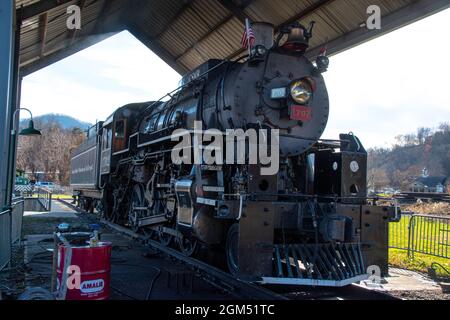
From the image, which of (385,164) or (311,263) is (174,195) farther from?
(385,164)

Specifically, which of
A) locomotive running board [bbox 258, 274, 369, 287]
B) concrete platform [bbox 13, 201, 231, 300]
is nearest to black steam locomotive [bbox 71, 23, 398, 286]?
locomotive running board [bbox 258, 274, 369, 287]

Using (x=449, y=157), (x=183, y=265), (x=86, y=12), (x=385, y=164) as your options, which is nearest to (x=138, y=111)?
(x=86, y=12)

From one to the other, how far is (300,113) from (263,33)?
147 cm

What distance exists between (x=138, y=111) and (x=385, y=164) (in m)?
87.4

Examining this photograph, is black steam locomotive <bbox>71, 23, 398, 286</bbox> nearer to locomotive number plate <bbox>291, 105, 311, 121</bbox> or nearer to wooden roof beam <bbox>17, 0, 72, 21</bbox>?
locomotive number plate <bbox>291, 105, 311, 121</bbox>

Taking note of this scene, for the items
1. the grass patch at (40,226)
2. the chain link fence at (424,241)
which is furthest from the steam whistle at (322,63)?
the grass patch at (40,226)

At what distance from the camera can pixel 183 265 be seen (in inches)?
287

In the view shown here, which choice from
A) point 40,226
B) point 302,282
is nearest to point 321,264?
point 302,282

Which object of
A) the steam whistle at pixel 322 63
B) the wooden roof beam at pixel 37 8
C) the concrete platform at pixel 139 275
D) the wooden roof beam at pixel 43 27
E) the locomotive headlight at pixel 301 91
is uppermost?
the wooden roof beam at pixel 43 27

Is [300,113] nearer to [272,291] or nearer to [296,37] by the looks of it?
[296,37]

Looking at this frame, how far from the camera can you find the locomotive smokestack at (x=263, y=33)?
6.85m

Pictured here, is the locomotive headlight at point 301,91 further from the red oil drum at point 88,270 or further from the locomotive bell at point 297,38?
the red oil drum at point 88,270

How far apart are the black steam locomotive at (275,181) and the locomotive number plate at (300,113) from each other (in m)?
0.02

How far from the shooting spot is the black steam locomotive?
219 inches
